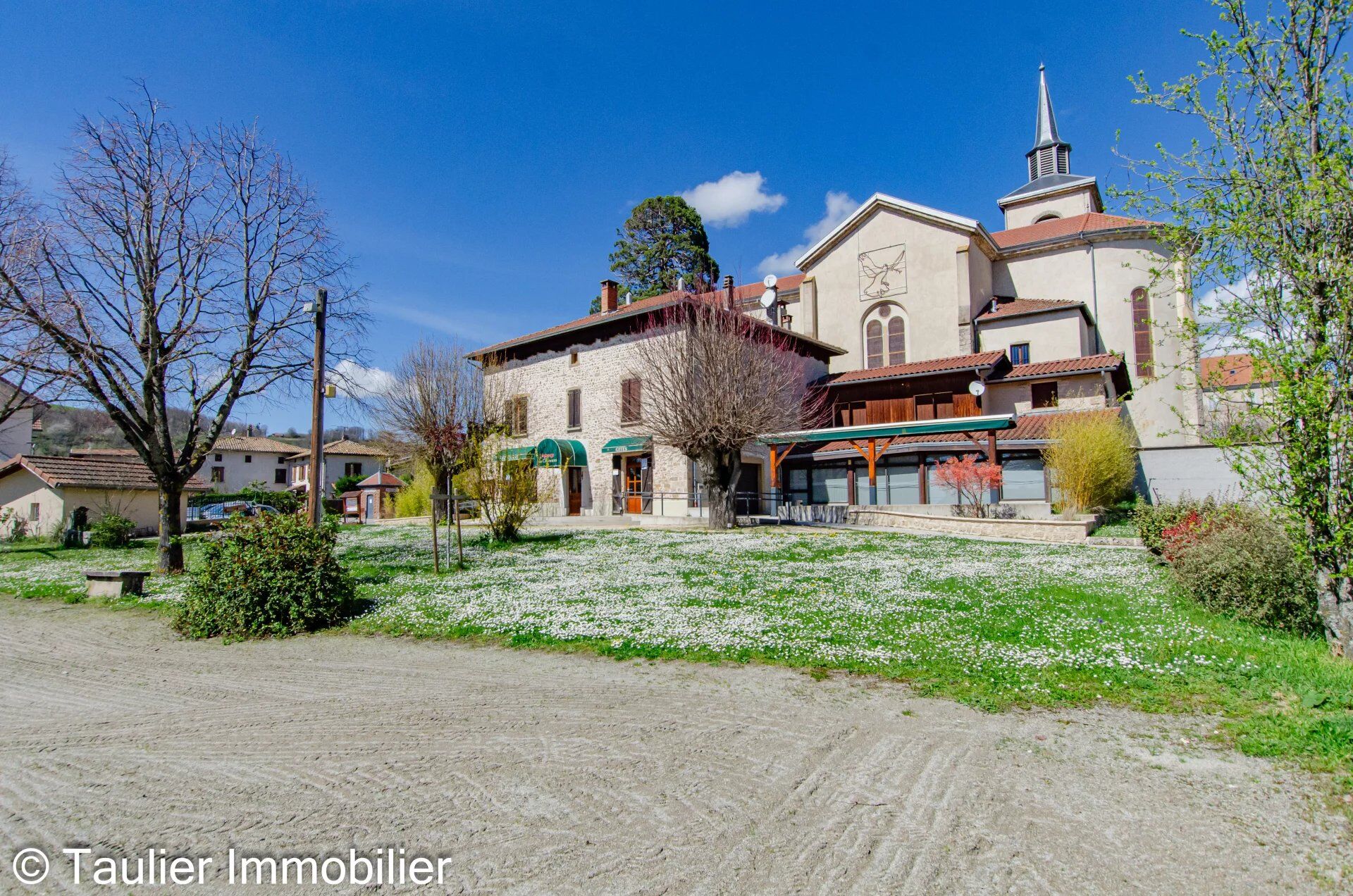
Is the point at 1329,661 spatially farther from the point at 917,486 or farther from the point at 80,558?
the point at 80,558

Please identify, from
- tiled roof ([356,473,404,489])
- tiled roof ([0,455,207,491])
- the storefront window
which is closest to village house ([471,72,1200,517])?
the storefront window

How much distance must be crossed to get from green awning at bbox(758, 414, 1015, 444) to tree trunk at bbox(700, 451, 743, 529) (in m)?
1.73

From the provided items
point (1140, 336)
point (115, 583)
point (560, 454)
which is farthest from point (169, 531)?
point (1140, 336)

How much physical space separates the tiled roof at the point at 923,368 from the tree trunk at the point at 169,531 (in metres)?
25.8

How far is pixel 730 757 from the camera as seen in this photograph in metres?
4.21

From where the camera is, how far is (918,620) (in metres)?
7.73

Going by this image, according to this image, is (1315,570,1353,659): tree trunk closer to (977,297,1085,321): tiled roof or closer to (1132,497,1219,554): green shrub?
(1132,497,1219,554): green shrub

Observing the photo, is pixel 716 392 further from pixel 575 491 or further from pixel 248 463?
pixel 248 463

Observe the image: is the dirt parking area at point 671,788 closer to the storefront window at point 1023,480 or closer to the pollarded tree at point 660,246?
the storefront window at point 1023,480

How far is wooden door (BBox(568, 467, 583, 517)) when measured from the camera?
101 feet

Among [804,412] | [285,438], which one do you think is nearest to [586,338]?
[804,412]

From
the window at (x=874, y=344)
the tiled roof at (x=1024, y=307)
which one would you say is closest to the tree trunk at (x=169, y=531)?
the window at (x=874, y=344)

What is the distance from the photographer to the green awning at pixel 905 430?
22.3 meters

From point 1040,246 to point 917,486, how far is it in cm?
1671
